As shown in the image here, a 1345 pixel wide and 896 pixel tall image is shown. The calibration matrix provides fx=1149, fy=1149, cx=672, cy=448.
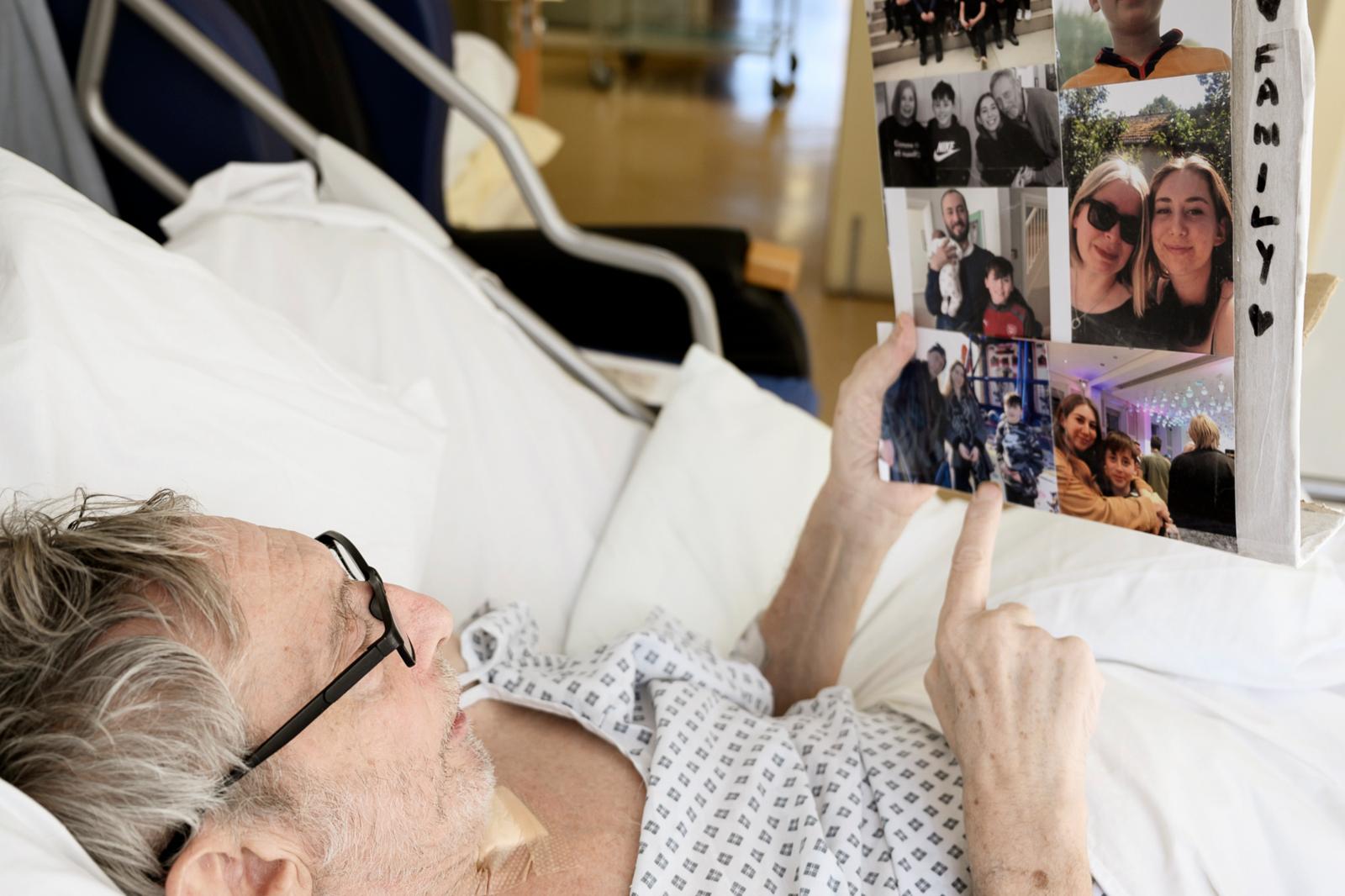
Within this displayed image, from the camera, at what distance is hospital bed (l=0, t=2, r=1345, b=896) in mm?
1010

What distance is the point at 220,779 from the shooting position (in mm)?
812

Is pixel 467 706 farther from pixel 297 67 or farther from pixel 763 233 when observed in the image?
pixel 763 233

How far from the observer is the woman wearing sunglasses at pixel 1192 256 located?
79cm

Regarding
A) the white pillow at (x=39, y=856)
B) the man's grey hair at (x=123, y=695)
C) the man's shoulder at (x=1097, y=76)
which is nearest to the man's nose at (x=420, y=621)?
the man's grey hair at (x=123, y=695)

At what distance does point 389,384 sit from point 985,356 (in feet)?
2.55

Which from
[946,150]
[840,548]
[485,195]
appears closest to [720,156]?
[485,195]

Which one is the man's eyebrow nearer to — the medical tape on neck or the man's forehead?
the man's forehead

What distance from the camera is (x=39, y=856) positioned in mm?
704

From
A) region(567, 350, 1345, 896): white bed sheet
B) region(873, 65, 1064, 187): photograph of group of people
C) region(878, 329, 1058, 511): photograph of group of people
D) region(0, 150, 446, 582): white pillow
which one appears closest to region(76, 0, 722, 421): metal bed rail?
region(567, 350, 1345, 896): white bed sheet

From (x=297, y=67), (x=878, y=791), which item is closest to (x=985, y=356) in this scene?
(x=878, y=791)

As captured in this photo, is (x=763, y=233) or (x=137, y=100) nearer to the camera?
(x=137, y=100)

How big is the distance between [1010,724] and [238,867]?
2.10ft

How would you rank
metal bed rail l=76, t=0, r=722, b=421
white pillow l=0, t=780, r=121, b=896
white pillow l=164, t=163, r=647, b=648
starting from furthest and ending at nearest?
metal bed rail l=76, t=0, r=722, b=421 → white pillow l=164, t=163, r=647, b=648 → white pillow l=0, t=780, r=121, b=896

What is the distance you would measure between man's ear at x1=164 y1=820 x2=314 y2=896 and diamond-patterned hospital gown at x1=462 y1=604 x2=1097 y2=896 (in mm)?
312
